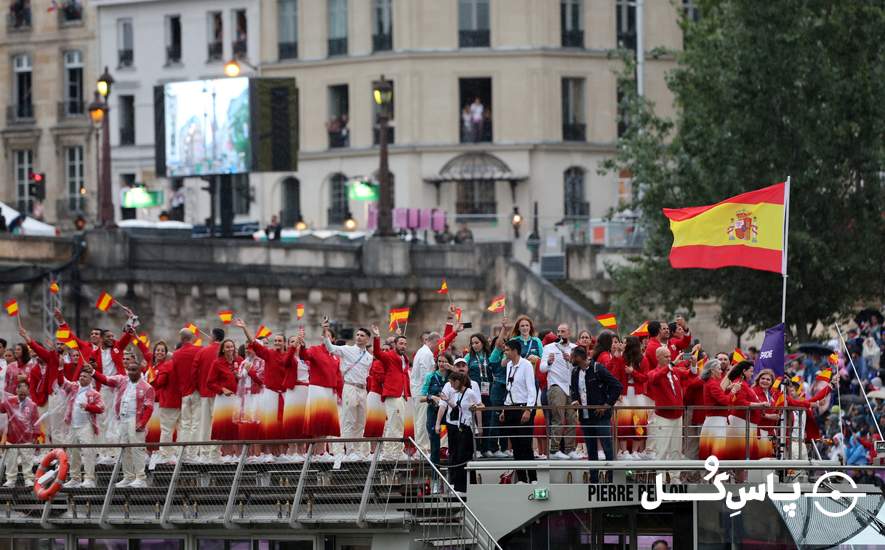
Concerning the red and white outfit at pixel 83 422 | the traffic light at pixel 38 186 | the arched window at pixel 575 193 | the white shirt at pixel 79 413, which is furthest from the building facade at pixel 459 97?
the white shirt at pixel 79 413

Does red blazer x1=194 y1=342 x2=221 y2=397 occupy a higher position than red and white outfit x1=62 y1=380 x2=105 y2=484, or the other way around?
red blazer x1=194 y1=342 x2=221 y2=397

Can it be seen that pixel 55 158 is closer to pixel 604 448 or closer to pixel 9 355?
pixel 9 355

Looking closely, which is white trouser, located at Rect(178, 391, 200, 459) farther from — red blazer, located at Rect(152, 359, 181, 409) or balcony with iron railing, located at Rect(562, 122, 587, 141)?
balcony with iron railing, located at Rect(562, 122, 587, 141)

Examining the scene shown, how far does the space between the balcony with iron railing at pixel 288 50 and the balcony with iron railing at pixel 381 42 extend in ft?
9.49

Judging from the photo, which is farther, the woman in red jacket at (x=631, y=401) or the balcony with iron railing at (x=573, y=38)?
the balcony with iron railing at (x=573, y=38)

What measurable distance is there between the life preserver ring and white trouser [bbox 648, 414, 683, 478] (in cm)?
776

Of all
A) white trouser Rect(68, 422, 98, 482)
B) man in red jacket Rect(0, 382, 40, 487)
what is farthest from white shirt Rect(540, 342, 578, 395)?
man in red jacket Rect(0, 382, 40, 487)

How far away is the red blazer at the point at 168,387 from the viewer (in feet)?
109

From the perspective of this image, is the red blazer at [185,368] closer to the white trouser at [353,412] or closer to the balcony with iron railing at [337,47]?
the white trouser at [353,412]

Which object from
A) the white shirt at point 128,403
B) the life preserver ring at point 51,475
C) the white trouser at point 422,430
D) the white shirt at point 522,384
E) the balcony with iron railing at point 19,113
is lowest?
the life preserver ring at point 51,475

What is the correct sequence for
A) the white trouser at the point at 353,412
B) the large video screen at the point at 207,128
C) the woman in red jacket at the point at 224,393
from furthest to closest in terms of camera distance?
the large video screen at the point at 207,128, the woman in red jacket at the point at 224,393, the white trouser at the point at 353,412

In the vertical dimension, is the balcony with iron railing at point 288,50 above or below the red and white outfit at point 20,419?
above

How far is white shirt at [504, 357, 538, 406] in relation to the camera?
30.2 metres

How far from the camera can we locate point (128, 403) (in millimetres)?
33219
